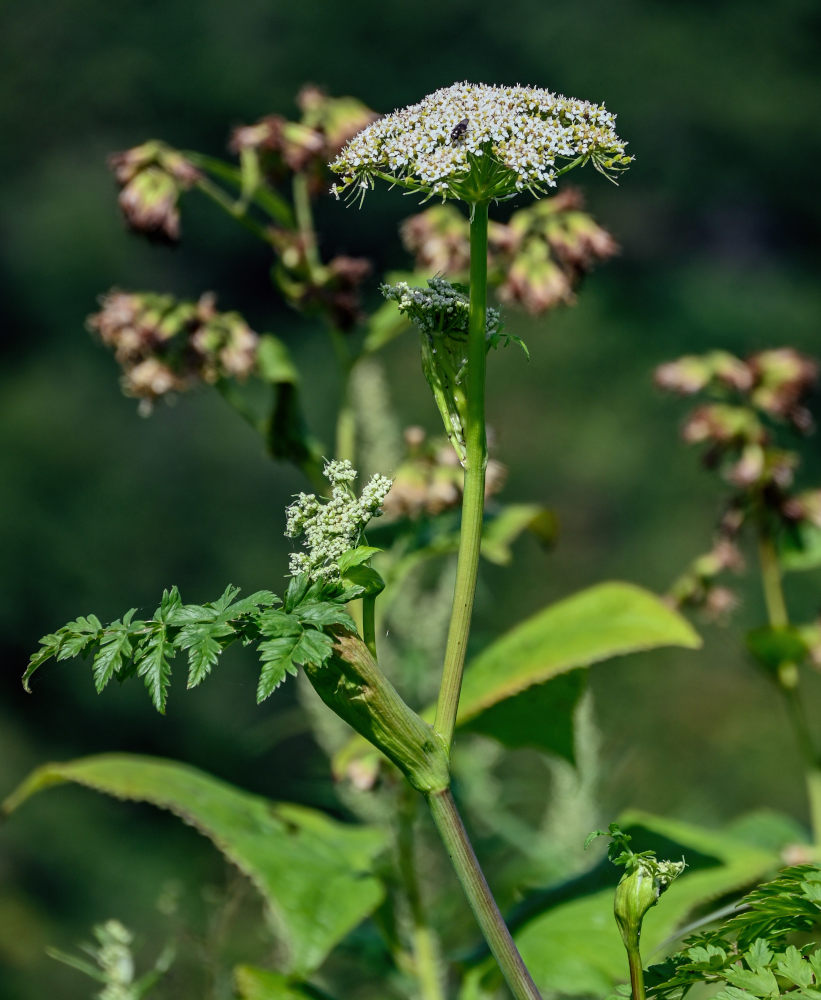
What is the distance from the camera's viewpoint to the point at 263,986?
855 mm

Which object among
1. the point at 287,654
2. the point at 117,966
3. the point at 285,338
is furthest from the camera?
the point at 285,338

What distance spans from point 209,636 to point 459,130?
9.8 inches

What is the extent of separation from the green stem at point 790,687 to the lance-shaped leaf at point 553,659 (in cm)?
20

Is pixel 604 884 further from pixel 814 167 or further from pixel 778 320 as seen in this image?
pixel 814 167

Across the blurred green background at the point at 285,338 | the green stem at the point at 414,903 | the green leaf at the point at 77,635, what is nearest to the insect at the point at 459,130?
the green leaf at the point at 77,635

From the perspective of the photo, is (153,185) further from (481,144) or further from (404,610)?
(481,144)

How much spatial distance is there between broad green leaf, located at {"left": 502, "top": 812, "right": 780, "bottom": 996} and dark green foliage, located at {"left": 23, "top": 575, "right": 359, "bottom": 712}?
0.47 metres

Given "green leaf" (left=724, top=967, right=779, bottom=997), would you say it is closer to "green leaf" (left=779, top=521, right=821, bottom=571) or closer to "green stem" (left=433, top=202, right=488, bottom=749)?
"green stem" (left=433, top=202, right=488, bottom=749)

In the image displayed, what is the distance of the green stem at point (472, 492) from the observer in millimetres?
517

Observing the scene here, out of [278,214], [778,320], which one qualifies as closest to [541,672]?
[278,214]

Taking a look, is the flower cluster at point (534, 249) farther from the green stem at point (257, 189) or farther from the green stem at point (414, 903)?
the green stem at point (414, 903)

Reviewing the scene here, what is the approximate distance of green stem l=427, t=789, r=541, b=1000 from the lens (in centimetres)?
51

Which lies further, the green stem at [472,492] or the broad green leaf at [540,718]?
the broad green leaf at [540,718]

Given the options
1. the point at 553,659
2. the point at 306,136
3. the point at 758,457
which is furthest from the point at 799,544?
the point at 306,136
